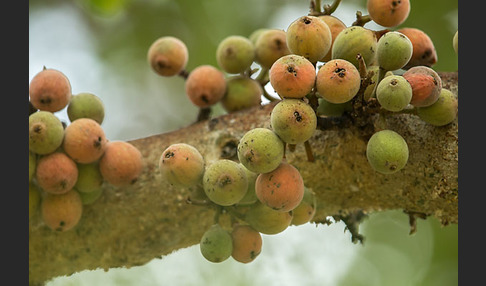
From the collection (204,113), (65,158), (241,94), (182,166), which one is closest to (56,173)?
(65,158)

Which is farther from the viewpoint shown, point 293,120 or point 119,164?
point 119,164

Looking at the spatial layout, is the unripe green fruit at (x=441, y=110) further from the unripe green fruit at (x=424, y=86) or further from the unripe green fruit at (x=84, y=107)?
the unripe green fruit at (x=84, y=107)

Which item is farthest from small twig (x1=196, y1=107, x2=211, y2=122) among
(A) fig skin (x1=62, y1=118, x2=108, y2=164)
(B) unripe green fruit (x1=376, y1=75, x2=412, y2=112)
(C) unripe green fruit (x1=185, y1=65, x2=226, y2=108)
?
(B) unripe green fruit (x1=376, y1=75, x2=412, y2=112)

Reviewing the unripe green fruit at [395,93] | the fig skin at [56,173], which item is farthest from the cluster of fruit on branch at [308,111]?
the fig skin at [56,173]

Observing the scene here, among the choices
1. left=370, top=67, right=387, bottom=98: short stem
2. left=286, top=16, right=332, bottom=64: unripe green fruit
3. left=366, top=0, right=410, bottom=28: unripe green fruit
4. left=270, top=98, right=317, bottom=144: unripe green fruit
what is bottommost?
left=270, top=98, right=317, bottom=144: unripe green fruit

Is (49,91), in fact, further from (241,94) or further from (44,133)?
(241,94)

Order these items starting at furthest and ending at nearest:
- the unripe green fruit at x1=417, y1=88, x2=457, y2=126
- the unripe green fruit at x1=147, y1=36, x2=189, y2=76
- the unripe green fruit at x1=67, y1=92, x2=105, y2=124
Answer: the unripe green fruit at x1=147, y1=36, x2=189, y2=76 < the unripe green fruit at x1=67, y1=92, x2=105, y2=124 < the unripe green fruit at x1=417, y1=88, x2=457, y2=126

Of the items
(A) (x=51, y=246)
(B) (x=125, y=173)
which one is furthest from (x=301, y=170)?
(A) (x=51, y=246)

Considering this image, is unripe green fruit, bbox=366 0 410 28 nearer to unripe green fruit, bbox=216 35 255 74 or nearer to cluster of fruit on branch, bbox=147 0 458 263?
cluster of fruit on branch, bbox=147 0 458 263
